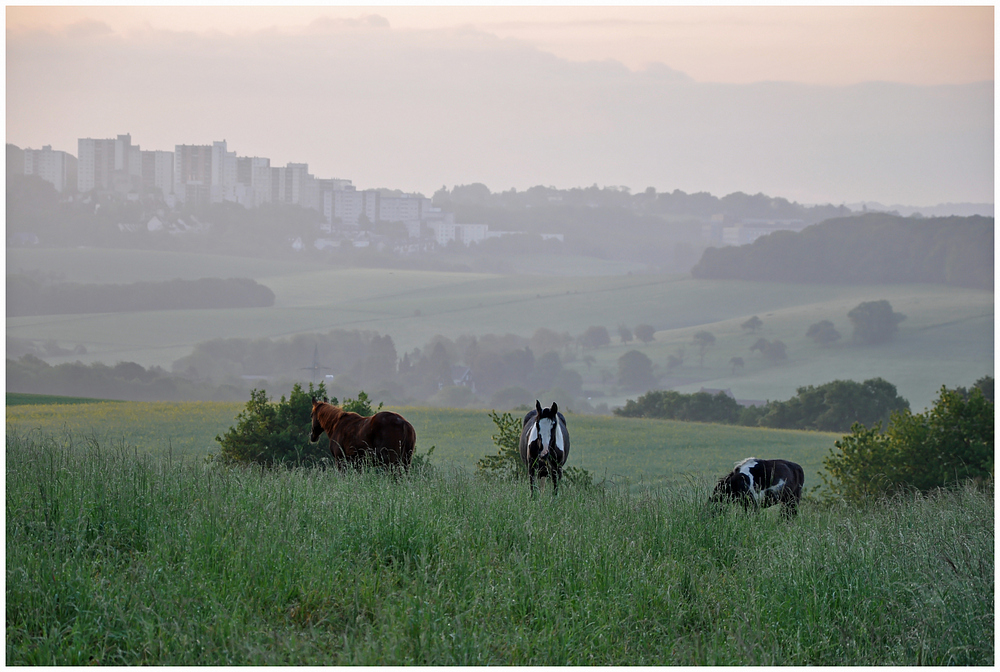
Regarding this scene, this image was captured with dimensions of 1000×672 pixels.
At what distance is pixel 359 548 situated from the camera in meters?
6.17

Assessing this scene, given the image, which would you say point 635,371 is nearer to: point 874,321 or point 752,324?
point 752,324

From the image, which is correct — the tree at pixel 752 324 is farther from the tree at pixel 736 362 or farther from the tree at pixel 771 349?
the tree at pixel 736 362

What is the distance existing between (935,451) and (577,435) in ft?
73.1

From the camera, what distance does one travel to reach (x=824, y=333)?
129 m

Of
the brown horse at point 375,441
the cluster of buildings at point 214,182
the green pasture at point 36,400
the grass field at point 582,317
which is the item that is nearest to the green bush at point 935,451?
the brown horse at point 375,441

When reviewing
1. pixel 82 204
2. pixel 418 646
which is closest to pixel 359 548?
pixel 418 646

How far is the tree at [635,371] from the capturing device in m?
115

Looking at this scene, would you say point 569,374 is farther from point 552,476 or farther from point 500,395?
point 552,476

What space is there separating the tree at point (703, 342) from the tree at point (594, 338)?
15.5 meters

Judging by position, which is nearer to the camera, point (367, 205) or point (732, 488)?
point (732, 488)

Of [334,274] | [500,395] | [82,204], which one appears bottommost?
[500,395]

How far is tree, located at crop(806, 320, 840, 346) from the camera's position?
128250 millimetres

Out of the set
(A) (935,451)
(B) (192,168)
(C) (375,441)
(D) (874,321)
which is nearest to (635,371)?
(D) (874,321)

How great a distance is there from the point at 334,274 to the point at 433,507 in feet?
A: 514
